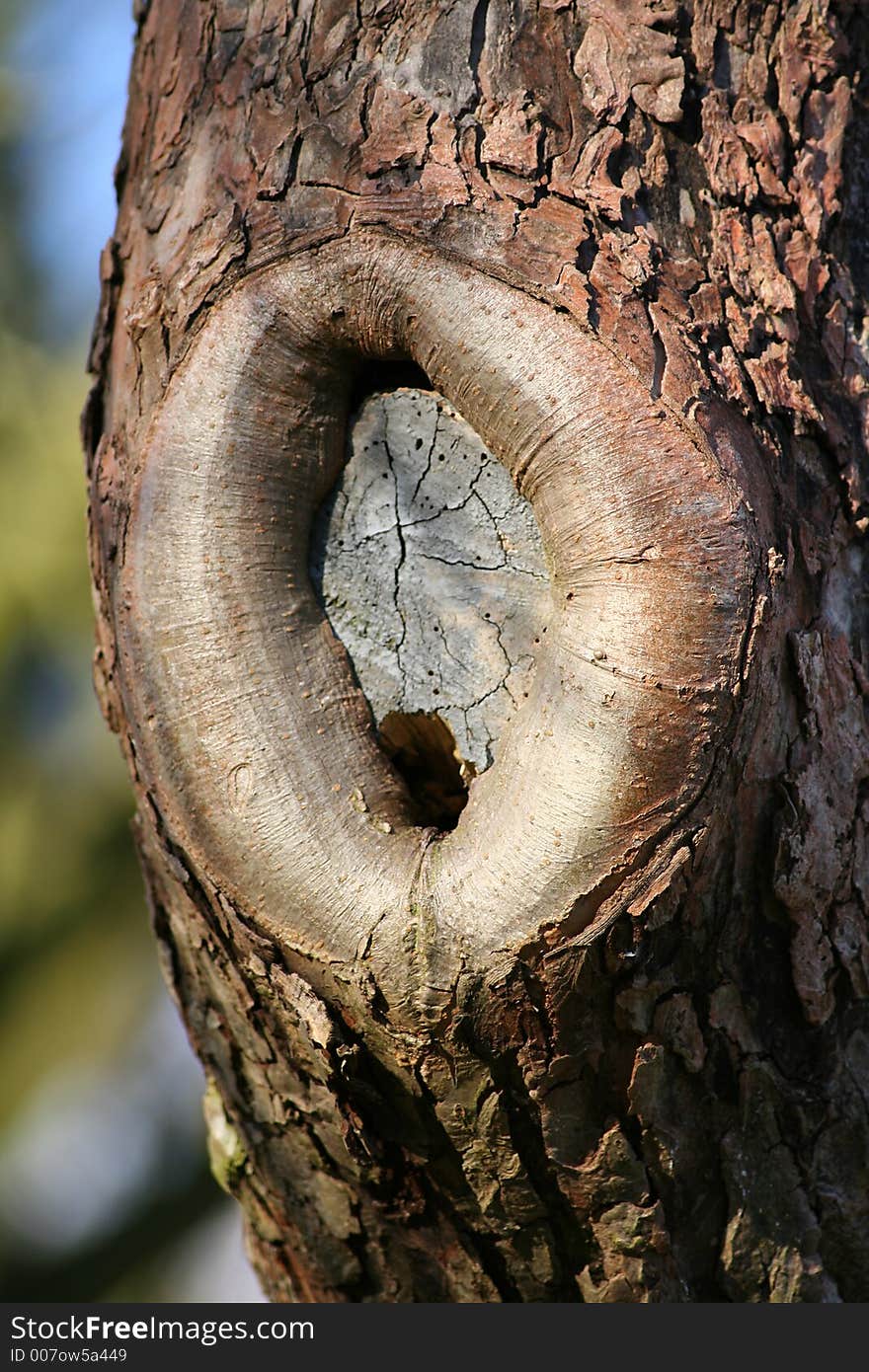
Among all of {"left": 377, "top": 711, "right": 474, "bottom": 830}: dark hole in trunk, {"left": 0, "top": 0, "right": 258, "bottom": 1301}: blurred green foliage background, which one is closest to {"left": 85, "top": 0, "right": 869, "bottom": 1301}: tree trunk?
{"left": 377, "top": 711, "right": 474, "bottom": 830}: dark hole in trunk

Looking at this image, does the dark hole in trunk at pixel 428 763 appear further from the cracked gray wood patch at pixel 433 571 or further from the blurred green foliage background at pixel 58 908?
the blurred green foliage background at pixel 58 908

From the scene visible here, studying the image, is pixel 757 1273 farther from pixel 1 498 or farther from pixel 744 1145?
pixel 1 498

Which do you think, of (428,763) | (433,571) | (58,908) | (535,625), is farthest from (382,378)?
(58,908)

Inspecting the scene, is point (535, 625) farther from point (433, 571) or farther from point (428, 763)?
point (428, 763)

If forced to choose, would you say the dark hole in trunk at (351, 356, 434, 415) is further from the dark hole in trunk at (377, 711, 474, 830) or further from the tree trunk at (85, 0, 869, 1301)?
the dark hole in trunk at (377, 711, 474, 830)

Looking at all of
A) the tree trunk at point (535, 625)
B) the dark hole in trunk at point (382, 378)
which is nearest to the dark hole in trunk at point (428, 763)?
the tree trunk at point (535, 625)

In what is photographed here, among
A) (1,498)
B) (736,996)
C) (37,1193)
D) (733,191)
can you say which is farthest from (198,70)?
(37,1193)

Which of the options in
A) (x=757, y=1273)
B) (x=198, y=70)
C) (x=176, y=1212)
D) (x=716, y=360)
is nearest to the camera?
(x=716, y=360)

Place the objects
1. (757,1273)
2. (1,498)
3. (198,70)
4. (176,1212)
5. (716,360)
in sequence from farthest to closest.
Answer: (176,1212) → (1,498) → (198,70) → (757,1273) → (716,360)
